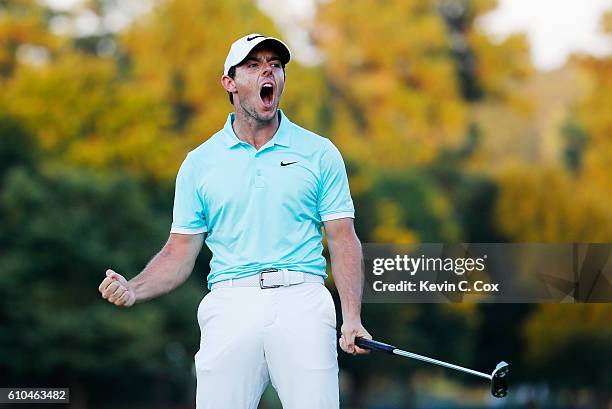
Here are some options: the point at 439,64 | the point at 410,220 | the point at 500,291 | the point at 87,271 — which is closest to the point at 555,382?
the point at 410,220

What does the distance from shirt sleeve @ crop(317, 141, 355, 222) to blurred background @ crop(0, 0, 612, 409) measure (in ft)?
108

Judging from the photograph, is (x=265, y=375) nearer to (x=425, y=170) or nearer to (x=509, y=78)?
(x=425, y=170)

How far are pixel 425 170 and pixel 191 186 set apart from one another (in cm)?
5600

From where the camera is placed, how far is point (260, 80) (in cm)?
645

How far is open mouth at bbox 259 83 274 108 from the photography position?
6.47 meters

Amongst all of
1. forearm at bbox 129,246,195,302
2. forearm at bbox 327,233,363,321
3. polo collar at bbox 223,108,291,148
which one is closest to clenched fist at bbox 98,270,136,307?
forearm at bbox 129,246,195,302

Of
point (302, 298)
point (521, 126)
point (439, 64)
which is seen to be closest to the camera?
point (302, 298)

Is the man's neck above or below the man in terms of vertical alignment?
above

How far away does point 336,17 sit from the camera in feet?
228

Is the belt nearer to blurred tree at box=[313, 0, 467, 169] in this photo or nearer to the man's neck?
the man's neck

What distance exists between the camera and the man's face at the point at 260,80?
646 centimetres

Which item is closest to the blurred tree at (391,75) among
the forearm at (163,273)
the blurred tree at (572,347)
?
the blurred tree at (572,347)

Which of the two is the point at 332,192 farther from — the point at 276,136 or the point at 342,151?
the point at 342,151

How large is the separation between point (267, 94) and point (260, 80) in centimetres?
9
